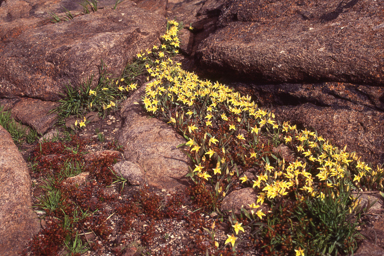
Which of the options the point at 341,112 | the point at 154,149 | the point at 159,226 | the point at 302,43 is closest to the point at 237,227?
the point at 159,226

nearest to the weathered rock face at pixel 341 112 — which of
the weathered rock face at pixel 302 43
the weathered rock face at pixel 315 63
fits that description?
the weathered rock face at pixel 315 63

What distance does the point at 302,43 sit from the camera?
549cm

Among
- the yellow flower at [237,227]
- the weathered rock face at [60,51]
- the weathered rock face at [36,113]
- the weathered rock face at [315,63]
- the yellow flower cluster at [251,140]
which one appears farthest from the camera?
the weathered rock face at [60,51]

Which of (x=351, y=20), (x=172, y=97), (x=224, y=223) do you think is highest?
(x=351, y=20)

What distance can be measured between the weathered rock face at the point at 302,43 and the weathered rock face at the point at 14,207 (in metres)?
4.07

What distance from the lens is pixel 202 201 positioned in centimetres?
438

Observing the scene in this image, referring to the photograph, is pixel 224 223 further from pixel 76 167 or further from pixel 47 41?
pixel 47 41

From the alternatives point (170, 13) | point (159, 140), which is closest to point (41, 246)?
point (159, 140)

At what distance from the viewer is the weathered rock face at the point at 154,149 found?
482 cm

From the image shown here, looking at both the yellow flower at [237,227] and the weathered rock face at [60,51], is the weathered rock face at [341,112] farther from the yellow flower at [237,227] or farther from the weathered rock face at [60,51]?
the weathered rock face at [60,51]

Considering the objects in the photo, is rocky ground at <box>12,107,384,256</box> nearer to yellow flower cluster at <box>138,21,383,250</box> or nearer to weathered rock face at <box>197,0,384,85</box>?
yellow flower cluster at <box>138,21,383,250</box>

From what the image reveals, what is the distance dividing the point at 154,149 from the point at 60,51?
328 centimetres

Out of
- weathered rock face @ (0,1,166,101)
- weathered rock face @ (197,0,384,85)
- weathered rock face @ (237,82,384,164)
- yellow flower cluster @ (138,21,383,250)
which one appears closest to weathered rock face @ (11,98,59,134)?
weathered rock face @ (0,1,166,101)

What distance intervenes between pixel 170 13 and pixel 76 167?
6.48 metres
